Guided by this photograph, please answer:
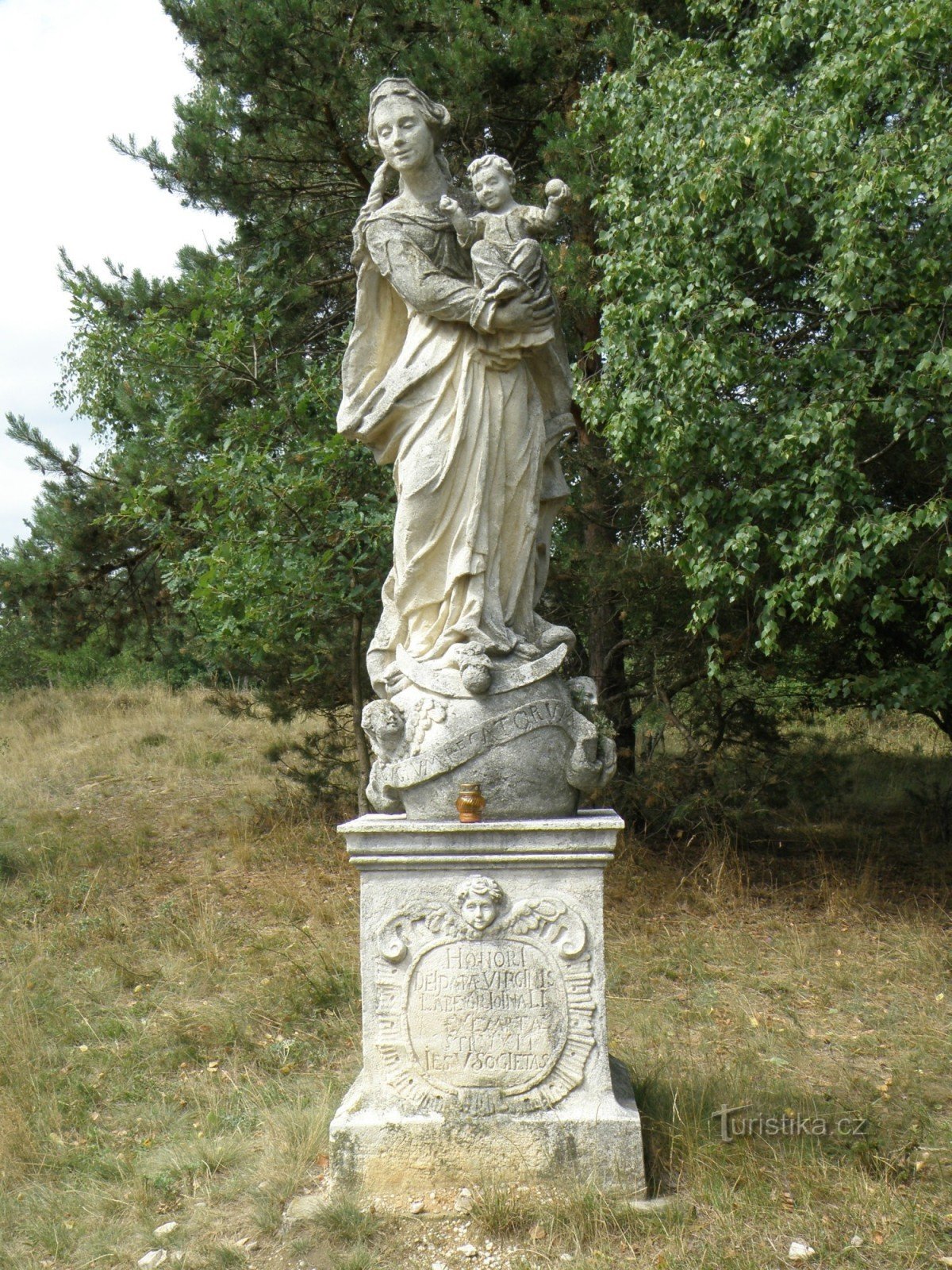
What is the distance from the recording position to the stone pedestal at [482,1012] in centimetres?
346

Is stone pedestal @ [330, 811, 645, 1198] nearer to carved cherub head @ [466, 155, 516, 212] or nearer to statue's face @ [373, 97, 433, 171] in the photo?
carved cherub head @ [466, 155, 516, 212]

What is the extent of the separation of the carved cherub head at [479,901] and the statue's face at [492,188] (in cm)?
216

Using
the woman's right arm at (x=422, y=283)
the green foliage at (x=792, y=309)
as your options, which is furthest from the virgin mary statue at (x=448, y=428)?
the green foliage at (x=792, y=309)

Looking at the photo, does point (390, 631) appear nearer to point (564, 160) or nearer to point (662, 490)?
point (662, 490)

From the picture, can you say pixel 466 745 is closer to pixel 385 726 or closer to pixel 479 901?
pixel 385 726

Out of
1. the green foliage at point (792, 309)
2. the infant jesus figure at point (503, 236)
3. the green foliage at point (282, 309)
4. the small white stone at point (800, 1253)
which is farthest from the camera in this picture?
the green foliage at point (282, 309)

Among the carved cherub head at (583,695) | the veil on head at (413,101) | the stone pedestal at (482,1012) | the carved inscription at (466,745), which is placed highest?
the veil on head at (413,101)

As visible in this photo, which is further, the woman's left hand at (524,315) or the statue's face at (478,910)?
the woman's left hand at (524,315)

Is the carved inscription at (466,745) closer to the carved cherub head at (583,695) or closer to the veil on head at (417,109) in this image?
the carved cherub head at (583,695)

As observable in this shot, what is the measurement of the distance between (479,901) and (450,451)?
1395 millimetres

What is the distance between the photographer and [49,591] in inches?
388

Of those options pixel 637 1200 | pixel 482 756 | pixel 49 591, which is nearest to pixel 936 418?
pixel 482 756

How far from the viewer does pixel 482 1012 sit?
11.6ft

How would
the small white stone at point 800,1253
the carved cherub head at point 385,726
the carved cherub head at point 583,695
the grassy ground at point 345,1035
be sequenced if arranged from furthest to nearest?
the carved cherub head at point 583,695
the carved cherub head at point 385,726
the grassy ground at point 345,1035
the small white stone at point 800,1253
